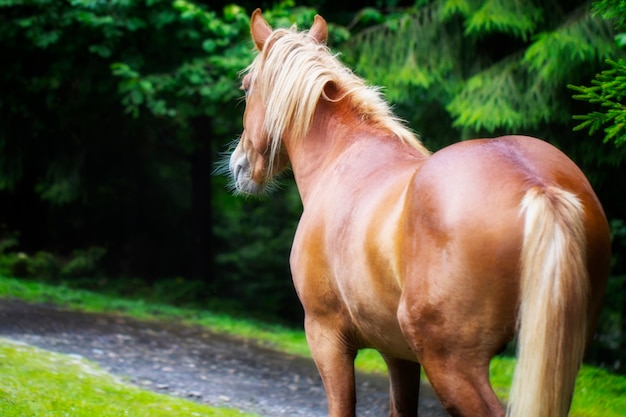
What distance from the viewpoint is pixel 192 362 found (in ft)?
23.9

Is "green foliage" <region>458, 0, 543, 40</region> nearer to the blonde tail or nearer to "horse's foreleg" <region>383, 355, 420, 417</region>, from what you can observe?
"horse's foreleg" <region>383, 355, 420, 417</region>

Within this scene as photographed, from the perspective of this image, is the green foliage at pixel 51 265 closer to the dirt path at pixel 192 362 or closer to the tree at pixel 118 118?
the tree at pixel 118 118

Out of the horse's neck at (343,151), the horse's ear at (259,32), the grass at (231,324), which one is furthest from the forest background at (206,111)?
the horse's ear at (259,32)

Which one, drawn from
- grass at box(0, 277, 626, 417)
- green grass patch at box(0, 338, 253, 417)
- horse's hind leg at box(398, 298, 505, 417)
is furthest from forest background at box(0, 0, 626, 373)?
green grass patch at box(0, 338, 253, 417)

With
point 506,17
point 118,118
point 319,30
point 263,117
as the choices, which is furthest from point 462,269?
point 118,118

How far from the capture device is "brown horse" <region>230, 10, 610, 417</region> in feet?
8.20

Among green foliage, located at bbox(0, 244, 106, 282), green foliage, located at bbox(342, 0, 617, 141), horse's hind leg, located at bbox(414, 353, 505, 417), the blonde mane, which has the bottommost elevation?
green foliage, located at bbox(0, 244, 106, 282)

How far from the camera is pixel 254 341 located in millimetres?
8734

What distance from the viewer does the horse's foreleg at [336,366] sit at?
3.58 m

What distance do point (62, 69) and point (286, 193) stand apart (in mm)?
3997

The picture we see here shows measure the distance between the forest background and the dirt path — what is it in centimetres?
178

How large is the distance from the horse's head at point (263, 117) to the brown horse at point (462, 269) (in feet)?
2.31

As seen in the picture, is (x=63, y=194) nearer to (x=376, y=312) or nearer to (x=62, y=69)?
(x=62, y=69)

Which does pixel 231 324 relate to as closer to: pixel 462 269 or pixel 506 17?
pixel 506 17
